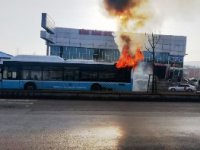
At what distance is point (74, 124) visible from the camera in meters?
12.4

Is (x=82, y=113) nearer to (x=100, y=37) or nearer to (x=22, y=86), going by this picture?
(x=22, y=86)

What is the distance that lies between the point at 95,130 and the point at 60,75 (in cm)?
1891

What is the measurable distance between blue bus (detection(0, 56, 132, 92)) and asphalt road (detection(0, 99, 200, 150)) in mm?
13872

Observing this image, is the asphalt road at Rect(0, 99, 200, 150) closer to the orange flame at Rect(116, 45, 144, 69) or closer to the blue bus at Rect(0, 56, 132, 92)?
the blue bus at Rect(0, 56, 132, 92)

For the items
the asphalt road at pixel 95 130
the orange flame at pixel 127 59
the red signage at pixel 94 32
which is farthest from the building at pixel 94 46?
the asphalt road at pixel 95 130

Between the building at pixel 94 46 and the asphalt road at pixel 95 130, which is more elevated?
the building at pixel 94 46

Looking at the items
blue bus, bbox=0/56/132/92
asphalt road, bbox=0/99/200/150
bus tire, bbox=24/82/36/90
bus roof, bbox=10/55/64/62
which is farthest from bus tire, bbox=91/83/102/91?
asphalt road, bbox=0/99/200/150

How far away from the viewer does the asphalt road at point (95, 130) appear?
9203 mm

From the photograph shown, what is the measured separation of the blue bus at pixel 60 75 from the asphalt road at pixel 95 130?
1387 centimetres

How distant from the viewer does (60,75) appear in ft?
97.9

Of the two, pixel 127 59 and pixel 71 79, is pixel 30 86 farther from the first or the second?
pixel 127 59

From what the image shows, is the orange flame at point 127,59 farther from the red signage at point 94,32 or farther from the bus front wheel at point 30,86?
the red signage at point 94,32

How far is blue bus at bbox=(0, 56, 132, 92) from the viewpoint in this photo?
2917 centimetres

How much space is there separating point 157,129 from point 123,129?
1132 mm
